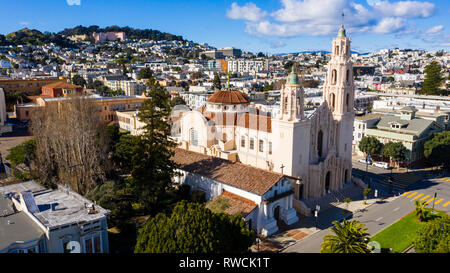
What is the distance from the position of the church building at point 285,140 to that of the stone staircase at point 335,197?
0.69 m

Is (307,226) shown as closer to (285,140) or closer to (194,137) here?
(285,140)

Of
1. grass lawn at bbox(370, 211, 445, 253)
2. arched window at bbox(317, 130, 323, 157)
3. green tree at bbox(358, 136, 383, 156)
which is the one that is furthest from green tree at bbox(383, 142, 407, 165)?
grass lawn at bbox(370, 211, 445, 253)

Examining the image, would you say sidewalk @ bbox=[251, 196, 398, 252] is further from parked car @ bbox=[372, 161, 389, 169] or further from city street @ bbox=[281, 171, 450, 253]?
parked car @ bbox=[372, 161, 389, 169]

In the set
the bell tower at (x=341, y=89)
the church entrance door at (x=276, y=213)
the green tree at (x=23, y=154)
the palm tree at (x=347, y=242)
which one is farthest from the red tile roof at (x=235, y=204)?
the green tree at (x=23, y=154)

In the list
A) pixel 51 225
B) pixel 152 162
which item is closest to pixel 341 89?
pixel 152 162

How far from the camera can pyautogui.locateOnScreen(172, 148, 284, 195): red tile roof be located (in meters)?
33.9

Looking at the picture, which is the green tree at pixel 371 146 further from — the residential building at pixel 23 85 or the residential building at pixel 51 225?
the residential building at pixel 23 85

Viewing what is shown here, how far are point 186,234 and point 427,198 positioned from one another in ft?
116

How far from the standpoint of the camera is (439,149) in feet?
173

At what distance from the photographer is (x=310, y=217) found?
37.3m
